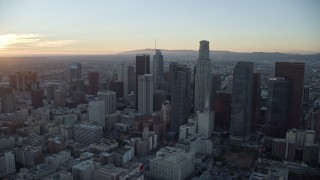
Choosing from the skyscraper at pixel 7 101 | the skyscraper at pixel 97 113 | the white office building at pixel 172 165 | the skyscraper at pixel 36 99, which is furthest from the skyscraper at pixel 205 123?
the skyscraper at pixel 36 99

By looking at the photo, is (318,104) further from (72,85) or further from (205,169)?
(72,85)

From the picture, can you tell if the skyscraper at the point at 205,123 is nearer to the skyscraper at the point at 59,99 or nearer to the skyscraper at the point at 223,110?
the skyscraper at the point at 223,110

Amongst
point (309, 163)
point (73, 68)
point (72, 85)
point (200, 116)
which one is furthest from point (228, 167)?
point (73, 68)

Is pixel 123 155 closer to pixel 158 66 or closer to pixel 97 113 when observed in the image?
pixel 97 113

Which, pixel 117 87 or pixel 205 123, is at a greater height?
pixel 117 87

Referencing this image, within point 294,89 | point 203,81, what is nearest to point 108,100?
point 203,81
